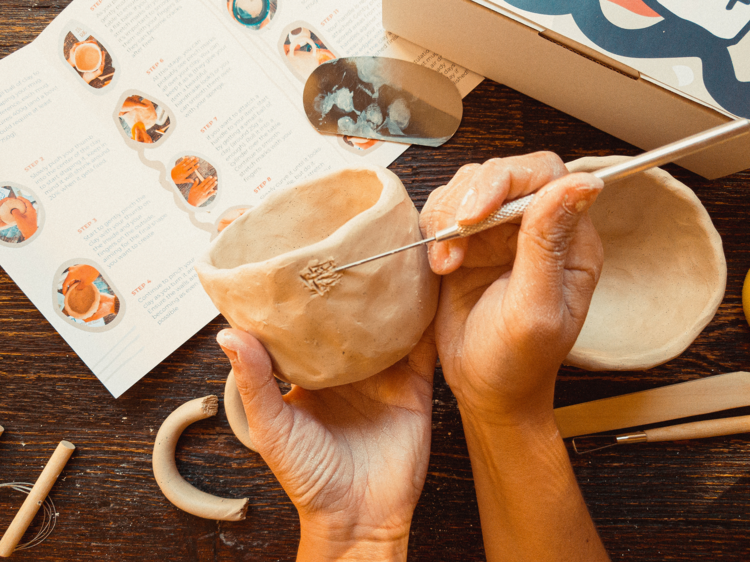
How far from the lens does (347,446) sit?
2.99 ft

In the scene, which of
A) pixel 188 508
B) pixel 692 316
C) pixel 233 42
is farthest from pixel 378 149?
pixel 188 508

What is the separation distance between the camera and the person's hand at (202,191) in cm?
121

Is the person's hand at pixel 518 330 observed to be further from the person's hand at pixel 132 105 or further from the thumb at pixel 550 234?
the person's hand at pixel 132 105

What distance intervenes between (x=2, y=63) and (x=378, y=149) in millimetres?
1005

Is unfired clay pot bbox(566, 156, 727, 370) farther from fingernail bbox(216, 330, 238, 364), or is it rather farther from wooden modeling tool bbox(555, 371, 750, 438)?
fingernail bbox(216, 330, 238, 364)

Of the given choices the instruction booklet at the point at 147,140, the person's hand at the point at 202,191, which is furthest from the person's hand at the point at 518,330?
the person's hand at the point at 202,191

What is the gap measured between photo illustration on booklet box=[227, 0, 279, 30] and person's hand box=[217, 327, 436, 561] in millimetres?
880

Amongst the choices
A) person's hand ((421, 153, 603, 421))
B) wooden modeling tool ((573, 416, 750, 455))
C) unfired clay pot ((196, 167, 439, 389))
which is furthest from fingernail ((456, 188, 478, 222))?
wooden modeling tool ((573, 416, 750, 455))

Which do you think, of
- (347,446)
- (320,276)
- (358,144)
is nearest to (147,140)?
(358,144)

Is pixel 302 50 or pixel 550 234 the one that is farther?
pixel 302 50

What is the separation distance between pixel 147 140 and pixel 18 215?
377 millimetres

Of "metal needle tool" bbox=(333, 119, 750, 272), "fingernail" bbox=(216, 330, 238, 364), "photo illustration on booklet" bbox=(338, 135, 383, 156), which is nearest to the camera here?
"metal needle tool" bbox=(333, 119, 750, 272)

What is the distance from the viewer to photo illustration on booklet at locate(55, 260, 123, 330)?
1.19m

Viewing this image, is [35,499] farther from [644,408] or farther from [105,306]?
[644,408]
